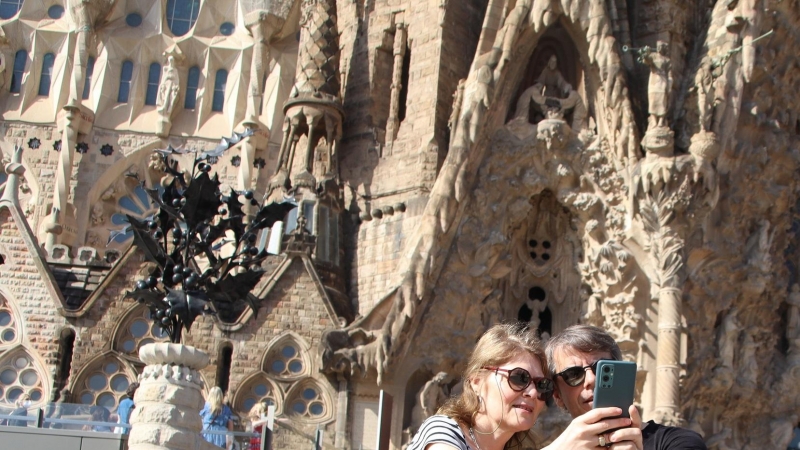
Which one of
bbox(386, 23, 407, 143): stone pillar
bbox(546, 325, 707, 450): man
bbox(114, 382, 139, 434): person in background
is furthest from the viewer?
bbox(386, 23, 407, 143): stone pillar

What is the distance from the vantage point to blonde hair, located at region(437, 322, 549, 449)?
2.94 meters

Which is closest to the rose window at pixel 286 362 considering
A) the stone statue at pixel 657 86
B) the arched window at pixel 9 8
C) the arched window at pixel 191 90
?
the stone statue at pixel 657 86

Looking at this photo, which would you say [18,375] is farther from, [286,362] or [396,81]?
[396,81]

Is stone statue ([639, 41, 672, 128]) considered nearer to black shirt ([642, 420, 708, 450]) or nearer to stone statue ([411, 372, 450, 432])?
stone statue ([411, 372, 450, 432])

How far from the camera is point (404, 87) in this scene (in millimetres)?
16953

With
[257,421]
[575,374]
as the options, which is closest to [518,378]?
[575,374]

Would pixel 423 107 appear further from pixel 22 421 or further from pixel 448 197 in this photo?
pixel 22 421

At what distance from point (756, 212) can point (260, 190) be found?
8.69 m

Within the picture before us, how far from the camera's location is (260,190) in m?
19.9

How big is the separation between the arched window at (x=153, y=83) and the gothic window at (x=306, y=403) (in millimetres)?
8658

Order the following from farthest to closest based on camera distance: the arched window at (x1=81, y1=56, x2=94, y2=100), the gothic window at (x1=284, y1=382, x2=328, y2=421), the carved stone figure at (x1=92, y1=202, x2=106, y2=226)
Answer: the arched window at (x1=81, y1=56, x2=94, y2=100) → the carved stone figure at (x1=92, y1=202, x2=106, y2=226) → the gothic window at (x1=284, y1=382, x2=328, y2=421)

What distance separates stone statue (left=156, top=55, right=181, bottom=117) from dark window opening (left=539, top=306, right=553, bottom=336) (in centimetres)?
889

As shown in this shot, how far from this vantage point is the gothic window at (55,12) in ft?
70.1

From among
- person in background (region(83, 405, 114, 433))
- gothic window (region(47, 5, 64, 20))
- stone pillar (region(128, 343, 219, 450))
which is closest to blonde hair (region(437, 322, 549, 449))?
stone pillar (region(128, 343, 219, 450))
